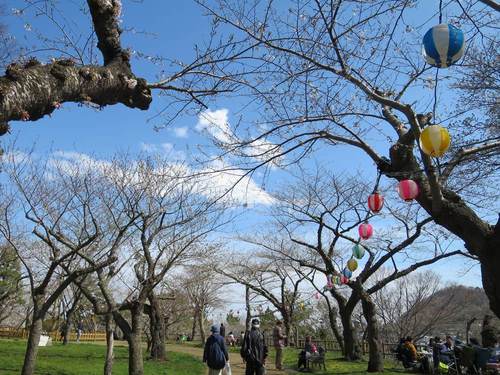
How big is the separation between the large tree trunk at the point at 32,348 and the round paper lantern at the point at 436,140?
11289mm

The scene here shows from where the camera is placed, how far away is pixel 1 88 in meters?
3.30

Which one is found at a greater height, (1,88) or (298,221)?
(298,221)

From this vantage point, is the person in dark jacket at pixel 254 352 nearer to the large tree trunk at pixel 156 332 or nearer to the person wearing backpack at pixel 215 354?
the person wearing backpack at pixel 215 354

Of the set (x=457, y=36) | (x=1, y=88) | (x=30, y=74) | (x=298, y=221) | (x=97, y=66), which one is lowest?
(x=1, y=88)

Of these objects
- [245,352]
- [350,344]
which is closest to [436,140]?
[245,352]

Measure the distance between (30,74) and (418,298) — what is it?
121 ft

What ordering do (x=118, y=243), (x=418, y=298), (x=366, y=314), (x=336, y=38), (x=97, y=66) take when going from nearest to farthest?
1. (x=97, y=66)
2. (x=336, y=38)
3. (x=118, y=243)
4. (x=366, y=314)
5. (x=418, y=298)

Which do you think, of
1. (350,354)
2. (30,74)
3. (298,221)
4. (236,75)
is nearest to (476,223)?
(236,75)

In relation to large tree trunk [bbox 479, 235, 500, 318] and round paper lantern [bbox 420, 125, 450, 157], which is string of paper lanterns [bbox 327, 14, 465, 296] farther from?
large tree trunk [bbox 479, 235, 500, 318]

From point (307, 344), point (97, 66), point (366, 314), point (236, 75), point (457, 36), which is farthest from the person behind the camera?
point (307, 344)

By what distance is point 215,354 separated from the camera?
9.12m

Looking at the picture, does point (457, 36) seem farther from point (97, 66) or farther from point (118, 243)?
point (118, 243)

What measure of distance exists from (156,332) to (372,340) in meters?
9.32

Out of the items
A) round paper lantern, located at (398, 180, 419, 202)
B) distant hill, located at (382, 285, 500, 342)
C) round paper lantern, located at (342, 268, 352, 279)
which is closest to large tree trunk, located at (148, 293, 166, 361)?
round paper lantern, located at (342, 268, 352, 279)
